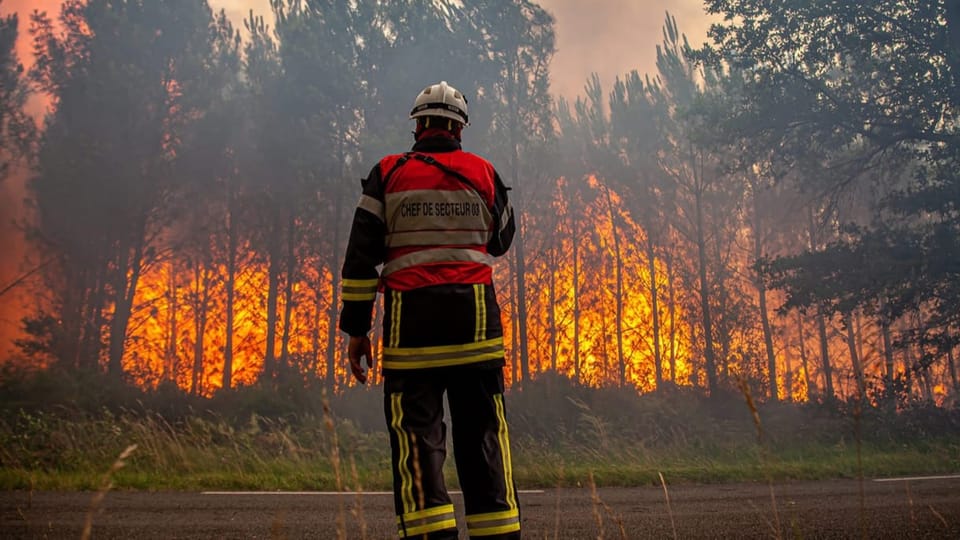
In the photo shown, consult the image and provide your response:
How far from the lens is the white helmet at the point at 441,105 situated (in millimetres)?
3105

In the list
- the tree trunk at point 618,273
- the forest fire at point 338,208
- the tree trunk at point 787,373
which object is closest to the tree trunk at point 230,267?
the forest fire at point 338,208

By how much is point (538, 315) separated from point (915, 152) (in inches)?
673

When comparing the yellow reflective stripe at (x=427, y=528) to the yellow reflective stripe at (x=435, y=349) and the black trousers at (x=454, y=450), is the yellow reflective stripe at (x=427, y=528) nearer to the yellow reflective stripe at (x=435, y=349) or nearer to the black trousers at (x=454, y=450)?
the black trousers at (x=454, y=450)

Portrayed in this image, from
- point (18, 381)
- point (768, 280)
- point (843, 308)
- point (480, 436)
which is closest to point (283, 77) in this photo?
point (18, 381)

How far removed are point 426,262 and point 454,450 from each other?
0.82m

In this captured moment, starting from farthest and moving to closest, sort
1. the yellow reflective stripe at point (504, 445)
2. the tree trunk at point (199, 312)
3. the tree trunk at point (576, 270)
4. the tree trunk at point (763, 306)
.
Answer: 1. the tree trunk at point (576, 270)
2. the tree trunk at point (199, 312)
3. the tree trunk at point (763, 306)
4. the yellow reflective stripe at point (504, 445)

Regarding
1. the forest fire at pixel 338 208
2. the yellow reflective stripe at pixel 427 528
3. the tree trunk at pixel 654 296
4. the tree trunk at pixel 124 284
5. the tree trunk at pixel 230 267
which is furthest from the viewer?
the tree trunk at pixel 654 296

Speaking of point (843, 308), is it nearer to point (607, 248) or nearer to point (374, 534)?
point (607, 248)

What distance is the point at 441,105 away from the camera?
3.12 m

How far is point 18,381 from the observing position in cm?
1414

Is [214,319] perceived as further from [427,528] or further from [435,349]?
[427,528]

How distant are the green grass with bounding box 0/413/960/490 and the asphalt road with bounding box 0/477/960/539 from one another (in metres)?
0.71

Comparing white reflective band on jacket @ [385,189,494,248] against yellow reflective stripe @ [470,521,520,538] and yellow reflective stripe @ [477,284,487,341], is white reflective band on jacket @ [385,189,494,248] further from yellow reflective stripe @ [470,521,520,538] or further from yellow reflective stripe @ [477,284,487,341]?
yellow reflective stripe @ [470,521,520,538]

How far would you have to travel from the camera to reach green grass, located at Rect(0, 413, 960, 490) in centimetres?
834
